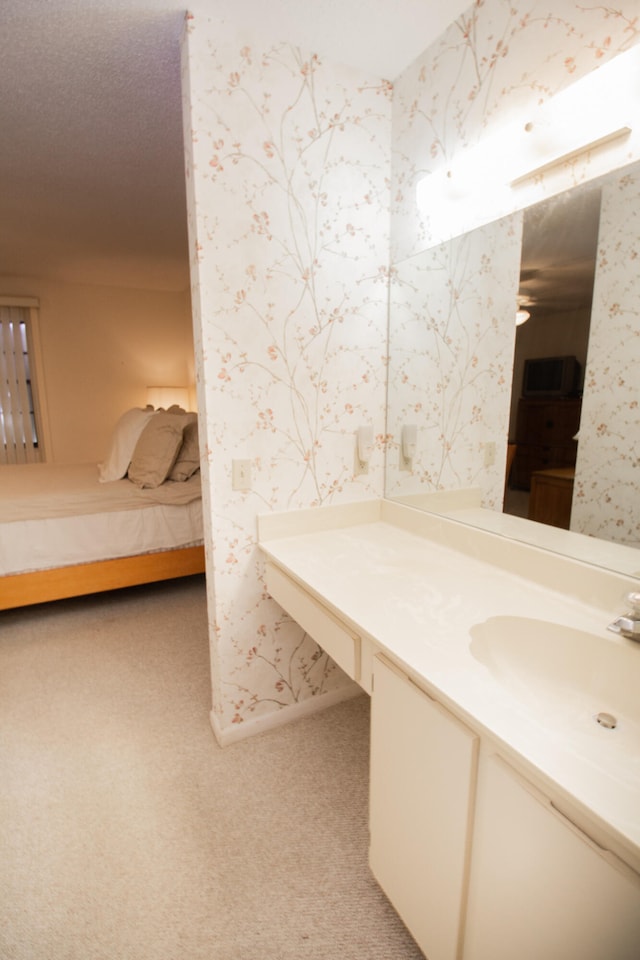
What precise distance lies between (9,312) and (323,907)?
17.5ft

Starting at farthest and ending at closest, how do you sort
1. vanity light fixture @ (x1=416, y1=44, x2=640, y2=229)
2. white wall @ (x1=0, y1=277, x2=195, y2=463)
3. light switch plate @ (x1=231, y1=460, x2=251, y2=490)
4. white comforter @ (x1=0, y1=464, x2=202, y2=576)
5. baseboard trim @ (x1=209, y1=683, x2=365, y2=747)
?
white wall @ (x1=0, y1=277, x2=195, y2=463) < white comforter @ (x1=0, y1=464, x2=202, y2=576) < baseboard trim @ (x1=209, y1=683, x2=365, y2=747) < light switch plate @ (x1=231, y1=460, x2=251, y2=490) < vanity light fixture @ (x1=416, y1=44, x2=640, y2=229)

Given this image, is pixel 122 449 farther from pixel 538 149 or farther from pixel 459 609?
pixel 538 149

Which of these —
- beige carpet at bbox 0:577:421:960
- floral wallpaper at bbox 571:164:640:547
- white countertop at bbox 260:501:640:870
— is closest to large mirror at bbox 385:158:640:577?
floral wallpaper at bbox 571:164:640:547

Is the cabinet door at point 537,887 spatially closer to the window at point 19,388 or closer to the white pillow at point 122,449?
the white pillow at point 122,449

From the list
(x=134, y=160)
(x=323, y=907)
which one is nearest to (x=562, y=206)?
(x=323, y=907)

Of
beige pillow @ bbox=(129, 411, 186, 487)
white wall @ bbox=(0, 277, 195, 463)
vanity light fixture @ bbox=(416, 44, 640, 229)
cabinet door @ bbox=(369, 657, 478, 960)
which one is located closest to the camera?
cabinet door @ bbox=(369, 657, 478, 960)

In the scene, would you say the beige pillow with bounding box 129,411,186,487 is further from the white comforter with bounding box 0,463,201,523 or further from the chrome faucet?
the chrome faucet

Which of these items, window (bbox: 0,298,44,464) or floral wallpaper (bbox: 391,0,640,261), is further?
window (bbox: 0,298,44,464)

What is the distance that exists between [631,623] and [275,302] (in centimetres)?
133

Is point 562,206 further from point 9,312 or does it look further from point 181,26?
point 9,312

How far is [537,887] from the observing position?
66 cm

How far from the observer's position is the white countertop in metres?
0.61

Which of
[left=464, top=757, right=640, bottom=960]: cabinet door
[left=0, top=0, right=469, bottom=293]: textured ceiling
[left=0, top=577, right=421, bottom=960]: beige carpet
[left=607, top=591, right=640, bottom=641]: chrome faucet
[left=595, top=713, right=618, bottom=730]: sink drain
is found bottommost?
[left=0, top=577, right=421, bottom=960]: beige carpet

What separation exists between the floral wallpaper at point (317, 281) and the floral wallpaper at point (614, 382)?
236 mm
